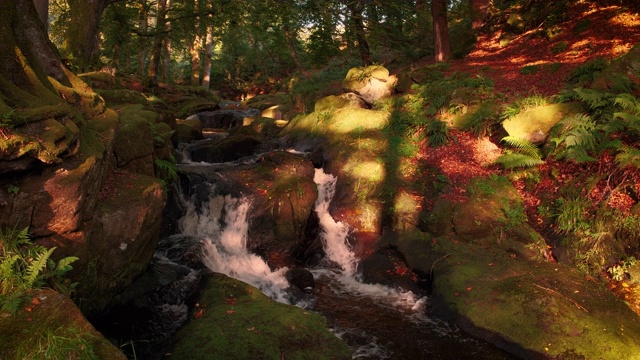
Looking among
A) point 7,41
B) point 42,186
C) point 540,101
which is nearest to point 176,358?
point 42,186

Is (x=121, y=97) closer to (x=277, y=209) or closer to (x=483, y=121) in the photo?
(x=277, y=209)

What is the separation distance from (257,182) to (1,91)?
6.55m

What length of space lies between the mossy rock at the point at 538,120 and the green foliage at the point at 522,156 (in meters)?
0.37

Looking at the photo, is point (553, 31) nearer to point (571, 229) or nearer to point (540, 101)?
point (540, 101)

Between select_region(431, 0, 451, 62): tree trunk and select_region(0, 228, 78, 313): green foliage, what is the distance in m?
17.9

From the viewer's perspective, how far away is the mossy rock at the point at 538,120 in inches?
407

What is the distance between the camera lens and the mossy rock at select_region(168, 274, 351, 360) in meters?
5.23

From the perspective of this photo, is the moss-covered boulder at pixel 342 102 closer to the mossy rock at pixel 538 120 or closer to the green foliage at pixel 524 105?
the green foliage at pixel 524 105

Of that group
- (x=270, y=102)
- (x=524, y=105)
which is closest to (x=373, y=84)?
(x=524, y=105)

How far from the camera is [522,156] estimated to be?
10.0 m

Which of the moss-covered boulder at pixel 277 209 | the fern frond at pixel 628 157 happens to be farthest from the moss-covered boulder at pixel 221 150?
the fern frond at pixel 628 157

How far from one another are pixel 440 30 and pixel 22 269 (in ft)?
61.6

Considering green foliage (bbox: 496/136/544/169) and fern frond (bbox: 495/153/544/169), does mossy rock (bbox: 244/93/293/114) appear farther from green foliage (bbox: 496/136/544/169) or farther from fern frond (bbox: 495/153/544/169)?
fern frond (bbox: 495/153/544/169)

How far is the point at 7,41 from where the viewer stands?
241 inches
